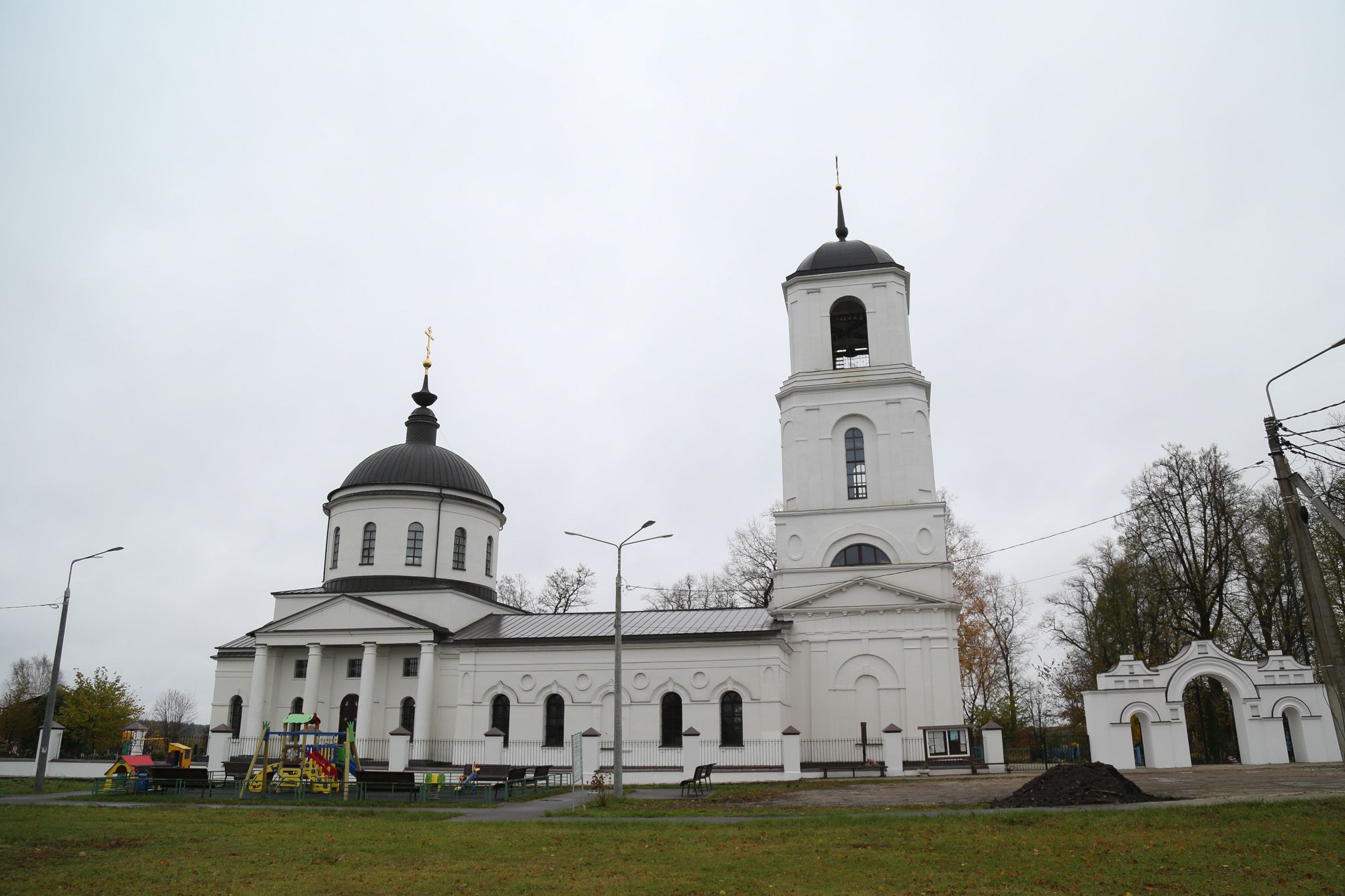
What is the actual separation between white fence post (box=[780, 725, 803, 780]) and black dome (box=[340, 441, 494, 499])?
1770 centimetres

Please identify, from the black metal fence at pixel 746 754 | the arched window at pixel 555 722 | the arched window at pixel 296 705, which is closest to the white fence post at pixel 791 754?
the black metal fence at pixel 746 754

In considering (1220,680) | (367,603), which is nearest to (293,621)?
(367,603)

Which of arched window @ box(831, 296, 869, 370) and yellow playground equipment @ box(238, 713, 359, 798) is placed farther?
arched window @ box(831, 296, 869, 370)

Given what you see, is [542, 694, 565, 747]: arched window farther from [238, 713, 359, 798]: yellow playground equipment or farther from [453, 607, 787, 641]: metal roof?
[238, 713, 359, 798]: yellow playground equipment

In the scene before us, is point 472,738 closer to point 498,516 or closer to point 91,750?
point 498,516

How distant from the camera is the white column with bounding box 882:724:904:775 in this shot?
28406 millimetres

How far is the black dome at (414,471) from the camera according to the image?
125 ft

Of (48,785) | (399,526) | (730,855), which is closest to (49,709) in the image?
(48,785)

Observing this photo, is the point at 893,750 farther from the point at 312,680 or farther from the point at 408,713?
the point at 312,680

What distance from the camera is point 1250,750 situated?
2933cm

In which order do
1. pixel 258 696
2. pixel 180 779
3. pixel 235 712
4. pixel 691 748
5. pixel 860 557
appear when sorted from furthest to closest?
pixel 235 712, pixel 258 696, pixel 860 557, pixel 691 748, pixel 180 779

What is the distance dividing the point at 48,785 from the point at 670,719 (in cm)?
1987

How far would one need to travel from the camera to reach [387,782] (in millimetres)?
24484

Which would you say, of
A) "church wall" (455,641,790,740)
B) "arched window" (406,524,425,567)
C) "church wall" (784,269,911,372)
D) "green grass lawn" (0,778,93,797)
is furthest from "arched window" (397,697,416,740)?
"church wall" (784,269,911,372)
